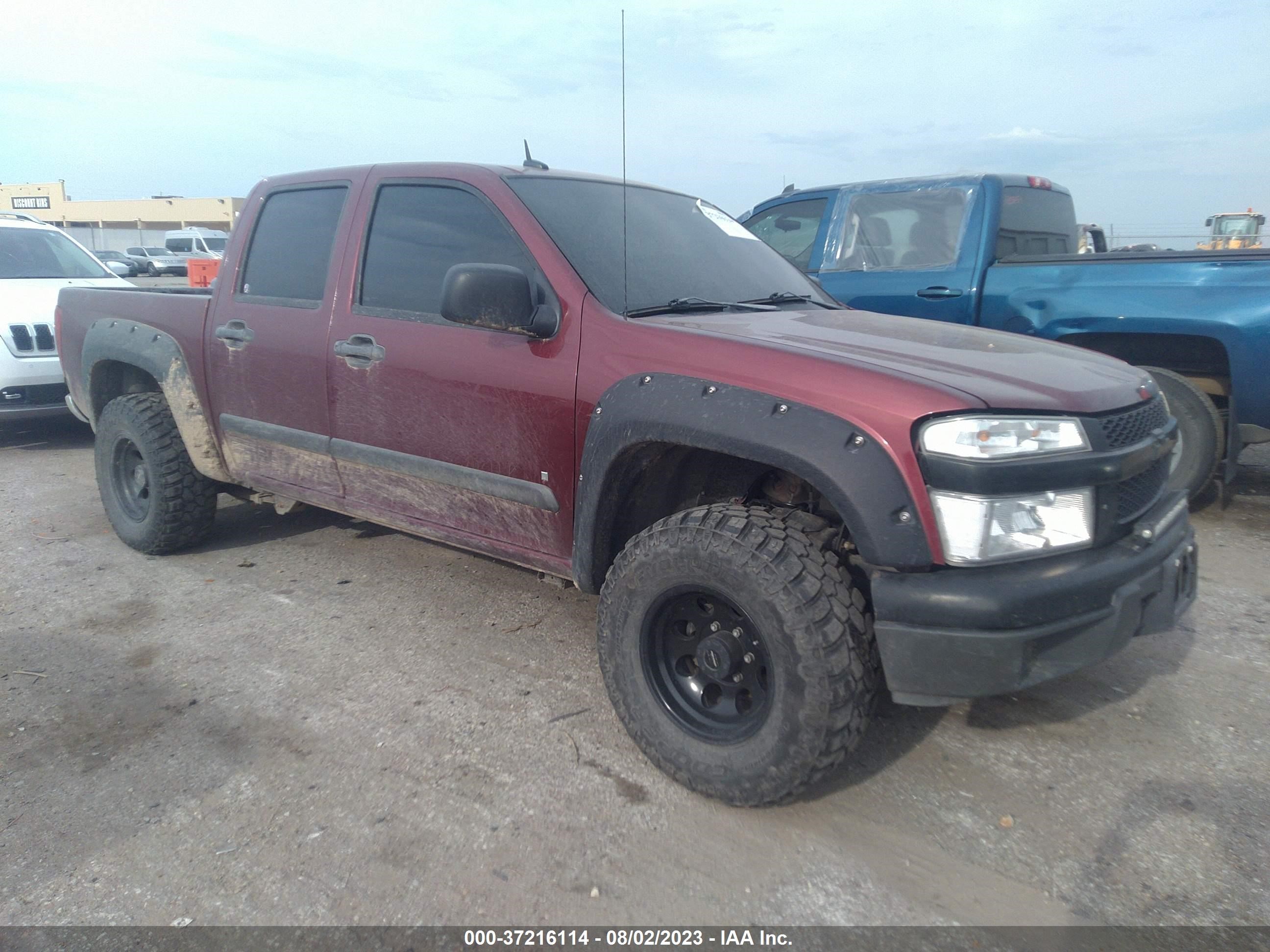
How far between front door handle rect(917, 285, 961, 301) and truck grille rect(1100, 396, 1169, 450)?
281 centimetres

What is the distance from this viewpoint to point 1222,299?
4.38 metres

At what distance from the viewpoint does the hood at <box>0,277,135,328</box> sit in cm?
664

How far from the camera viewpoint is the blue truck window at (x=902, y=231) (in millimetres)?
5539

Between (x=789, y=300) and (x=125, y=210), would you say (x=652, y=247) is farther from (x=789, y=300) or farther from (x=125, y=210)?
(x=125, y=210)

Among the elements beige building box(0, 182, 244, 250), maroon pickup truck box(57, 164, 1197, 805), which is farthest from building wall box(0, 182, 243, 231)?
maroon pickup truck box(57, 164, 1197, 805)

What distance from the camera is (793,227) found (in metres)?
6.38

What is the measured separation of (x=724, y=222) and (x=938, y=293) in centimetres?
212

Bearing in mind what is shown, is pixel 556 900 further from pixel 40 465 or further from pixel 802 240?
pixel 40 465

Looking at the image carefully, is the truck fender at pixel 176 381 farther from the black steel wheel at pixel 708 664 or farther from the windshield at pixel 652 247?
the black steel wheel at pixel 708 664

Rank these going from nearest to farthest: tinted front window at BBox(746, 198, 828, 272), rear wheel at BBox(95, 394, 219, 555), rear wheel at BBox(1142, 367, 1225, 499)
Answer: rear wheel at BBox(95, 394, 219, 555), rear wheel at BBox(1142, 367, 1225, 499), tinted front window at BBox(746, 198, 828, 272)

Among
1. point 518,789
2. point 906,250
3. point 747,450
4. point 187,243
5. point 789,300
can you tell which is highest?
point 906,250

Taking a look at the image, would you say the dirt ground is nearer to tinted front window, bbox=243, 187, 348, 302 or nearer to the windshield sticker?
tinted front window, bbox=243, 187, 348, 302

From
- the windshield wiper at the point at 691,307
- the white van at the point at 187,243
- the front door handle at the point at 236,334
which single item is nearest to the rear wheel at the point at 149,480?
the front door handle at the point at 236,334

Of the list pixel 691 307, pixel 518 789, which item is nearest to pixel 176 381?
pixel 691 307
